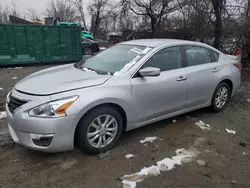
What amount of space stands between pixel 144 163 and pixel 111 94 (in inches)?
38.4

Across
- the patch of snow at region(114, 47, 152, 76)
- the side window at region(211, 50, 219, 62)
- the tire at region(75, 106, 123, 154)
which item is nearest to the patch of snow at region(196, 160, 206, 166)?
the tire at region(75, 106, 123, 154)

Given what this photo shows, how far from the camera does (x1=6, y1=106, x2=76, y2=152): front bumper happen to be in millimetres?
2375

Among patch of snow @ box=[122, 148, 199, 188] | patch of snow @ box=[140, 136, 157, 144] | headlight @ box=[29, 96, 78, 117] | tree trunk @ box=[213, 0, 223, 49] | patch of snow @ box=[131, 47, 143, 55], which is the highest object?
tree trunk @ box=[213, 0, 223, 49]

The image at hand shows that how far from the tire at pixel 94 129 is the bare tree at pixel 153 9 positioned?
17396mm

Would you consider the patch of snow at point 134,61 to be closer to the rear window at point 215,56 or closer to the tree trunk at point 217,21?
the rear window at point 215,56

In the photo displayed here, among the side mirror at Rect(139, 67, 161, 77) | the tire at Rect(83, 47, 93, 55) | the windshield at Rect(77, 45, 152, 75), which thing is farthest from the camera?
the tire at Rect(83, 47, 93, 55)

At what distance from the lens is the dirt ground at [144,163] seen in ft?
7.75

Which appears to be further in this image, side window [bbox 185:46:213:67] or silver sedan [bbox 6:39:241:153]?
side window [bbox 185:46:213:67]

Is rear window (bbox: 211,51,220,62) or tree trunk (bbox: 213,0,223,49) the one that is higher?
tree trunk (bbox: 213,0,223,49)

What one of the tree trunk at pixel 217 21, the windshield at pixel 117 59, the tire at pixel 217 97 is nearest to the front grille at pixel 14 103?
the windshield at pixel 117 59

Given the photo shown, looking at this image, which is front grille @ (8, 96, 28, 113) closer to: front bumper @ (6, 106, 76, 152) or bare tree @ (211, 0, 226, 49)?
front bumper @ (6, 106, 76, 152)

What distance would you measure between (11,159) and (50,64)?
960cm

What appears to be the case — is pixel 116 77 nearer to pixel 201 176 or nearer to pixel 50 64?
pixel 201 176

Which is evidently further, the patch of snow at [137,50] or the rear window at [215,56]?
the rear window at [215,56]
